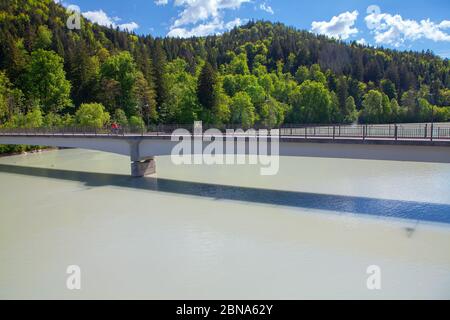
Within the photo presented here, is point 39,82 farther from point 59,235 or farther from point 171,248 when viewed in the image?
point 171,248

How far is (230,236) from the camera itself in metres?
15.6

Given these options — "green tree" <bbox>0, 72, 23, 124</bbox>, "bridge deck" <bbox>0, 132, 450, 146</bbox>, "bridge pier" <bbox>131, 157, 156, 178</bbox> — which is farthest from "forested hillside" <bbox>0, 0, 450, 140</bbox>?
"bridge pier" <bbox>131, 157, 156, 178</bbox>

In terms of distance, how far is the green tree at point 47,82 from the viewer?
61625 mm

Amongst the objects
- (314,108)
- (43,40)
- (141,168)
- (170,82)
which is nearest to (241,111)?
(170,82)

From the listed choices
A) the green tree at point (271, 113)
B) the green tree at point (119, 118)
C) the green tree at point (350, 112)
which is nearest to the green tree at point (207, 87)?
the green tree at point (119, 118)

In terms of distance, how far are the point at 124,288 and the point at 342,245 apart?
27.0 feet

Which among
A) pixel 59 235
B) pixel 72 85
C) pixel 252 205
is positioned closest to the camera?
pixel 59 235

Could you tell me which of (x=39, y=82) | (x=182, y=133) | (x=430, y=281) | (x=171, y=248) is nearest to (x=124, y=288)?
(x=171, y=248)

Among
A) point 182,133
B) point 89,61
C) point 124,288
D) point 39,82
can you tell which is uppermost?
point 89,61

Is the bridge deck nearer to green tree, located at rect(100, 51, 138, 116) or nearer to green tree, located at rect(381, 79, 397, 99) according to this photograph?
green tree, located at rect(100, 51, 138, 116)

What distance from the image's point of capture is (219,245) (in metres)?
14.5

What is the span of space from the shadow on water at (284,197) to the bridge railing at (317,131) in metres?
3.64

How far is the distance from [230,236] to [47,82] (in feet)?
186

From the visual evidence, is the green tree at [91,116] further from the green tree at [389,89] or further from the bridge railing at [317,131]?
the green tree at [389,89]
